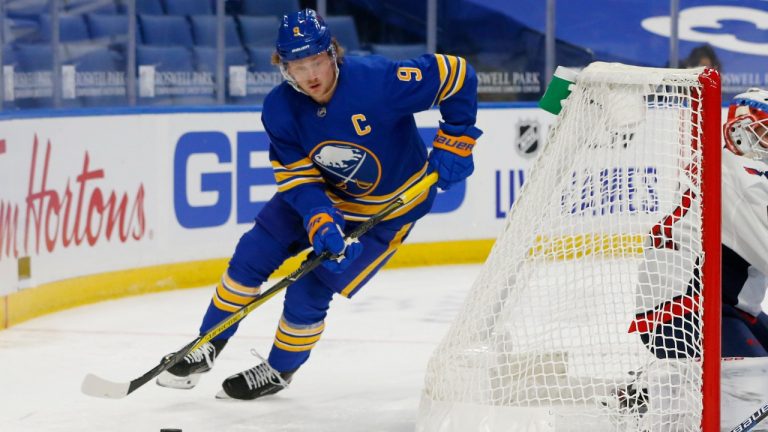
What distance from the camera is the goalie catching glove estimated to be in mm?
3379

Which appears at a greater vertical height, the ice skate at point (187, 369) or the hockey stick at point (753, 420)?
the hockey stick at point (753, 420)

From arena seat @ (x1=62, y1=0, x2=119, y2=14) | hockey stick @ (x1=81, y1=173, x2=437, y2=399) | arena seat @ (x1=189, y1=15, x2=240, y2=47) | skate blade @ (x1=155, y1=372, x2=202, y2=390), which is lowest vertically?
skate blade @ (x1=155, y1=372, x2=202, y2=390)

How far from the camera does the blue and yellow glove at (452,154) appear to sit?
141 inches

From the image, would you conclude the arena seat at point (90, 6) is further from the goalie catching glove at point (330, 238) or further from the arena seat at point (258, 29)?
the goalie catching glove at point (330, 238)

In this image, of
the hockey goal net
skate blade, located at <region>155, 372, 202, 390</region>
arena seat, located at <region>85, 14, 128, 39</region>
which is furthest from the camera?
arena seat, located at <region>85, 14, 128, 39</region>

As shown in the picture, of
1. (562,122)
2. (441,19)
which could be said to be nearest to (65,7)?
(441,19)

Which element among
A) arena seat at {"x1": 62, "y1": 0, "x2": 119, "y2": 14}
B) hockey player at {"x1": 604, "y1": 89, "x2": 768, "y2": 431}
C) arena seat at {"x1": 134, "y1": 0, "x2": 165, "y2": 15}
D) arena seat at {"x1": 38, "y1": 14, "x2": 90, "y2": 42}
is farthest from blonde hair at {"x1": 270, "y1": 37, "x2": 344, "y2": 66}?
arena seat at {"x1": 134, "y1": 0, "x2": 165, "y2": 15}

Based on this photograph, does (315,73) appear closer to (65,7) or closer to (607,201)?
(607,201)

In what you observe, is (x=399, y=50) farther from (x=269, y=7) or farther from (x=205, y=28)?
(x=205, y=28)

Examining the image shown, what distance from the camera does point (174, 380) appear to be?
3637mm

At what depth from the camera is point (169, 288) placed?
5.64 metres

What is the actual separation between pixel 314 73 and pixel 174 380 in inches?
35.2

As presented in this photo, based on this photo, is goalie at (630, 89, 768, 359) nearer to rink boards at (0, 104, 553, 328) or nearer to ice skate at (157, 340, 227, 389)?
ice skate at (157, 340, 227, 389)

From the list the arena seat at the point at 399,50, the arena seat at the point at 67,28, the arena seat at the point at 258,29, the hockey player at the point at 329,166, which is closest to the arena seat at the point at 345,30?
the arena seat at the point at 399,50
